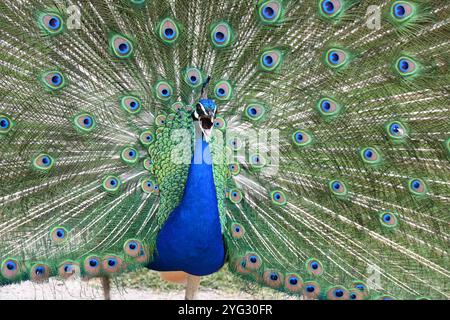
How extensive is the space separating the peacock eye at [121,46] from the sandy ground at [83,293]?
142cm

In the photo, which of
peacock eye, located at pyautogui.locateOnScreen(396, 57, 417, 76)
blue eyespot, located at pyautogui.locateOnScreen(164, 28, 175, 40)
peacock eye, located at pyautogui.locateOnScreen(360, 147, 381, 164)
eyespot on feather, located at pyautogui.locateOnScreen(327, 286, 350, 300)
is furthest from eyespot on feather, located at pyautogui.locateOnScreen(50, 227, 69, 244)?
peacock eye, located at pyautogui.locateOnScreen(396, 57, 417, 76)

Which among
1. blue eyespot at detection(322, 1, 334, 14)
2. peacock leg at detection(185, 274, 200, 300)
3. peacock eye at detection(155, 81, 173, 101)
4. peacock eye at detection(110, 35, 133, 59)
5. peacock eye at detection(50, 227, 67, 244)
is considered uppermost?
blue eyespot at detection(322, 1, 334, 14)

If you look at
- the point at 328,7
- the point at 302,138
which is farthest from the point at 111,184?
the point at 328,7

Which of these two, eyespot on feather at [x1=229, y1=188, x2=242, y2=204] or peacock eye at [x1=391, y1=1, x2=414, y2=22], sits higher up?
peacock eye at [x1=391, y1=1, x2=414, y2=22]

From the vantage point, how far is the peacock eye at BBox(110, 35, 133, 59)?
7.96ft

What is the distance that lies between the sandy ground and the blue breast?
2.71 ft

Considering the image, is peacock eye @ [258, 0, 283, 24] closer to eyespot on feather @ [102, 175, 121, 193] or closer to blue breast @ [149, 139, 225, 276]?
blue breast @ [149, 139, 225, 276]

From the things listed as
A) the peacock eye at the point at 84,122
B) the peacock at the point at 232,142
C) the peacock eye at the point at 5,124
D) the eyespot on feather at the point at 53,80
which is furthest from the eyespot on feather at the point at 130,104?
the peacock eye at the point at 5,124

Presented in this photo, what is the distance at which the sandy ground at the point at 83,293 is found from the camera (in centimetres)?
330

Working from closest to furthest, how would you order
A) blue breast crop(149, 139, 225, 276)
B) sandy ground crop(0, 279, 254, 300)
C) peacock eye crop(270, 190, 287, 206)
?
1. blue breast crop(149, 139, 225, 276)
2. peacock eye crop(270, 190, 287, 206)
3. sandy ground crop(0, 279, 254, 300)

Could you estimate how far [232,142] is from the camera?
264 centimetres

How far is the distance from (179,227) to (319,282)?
0.66m

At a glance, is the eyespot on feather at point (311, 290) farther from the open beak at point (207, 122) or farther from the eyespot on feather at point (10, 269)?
the eyespot on feather at point (10, 269)

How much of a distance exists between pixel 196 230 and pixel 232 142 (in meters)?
0.46
